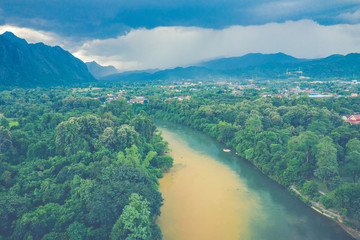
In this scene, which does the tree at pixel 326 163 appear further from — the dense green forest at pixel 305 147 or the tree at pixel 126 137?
the tree at pixel 126 137

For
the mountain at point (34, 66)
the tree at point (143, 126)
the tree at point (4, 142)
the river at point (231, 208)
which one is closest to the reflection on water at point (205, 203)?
the river at point (231, 208)

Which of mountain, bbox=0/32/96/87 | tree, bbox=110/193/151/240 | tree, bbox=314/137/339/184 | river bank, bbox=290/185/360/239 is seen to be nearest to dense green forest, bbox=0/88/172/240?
tree, bbox=110/193/151/240

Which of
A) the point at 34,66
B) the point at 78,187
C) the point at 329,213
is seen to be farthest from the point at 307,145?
the point at 34,66

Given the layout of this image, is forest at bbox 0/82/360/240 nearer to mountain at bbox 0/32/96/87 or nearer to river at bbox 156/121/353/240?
river at bbox 156/121/353/240

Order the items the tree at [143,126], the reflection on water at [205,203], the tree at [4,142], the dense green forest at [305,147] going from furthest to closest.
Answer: the tree at [143,126] → the tree at [4,142] → the dense green forest at [305,147] → the reflection on water at [205,203]

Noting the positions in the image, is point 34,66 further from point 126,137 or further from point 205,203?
point 205,203
